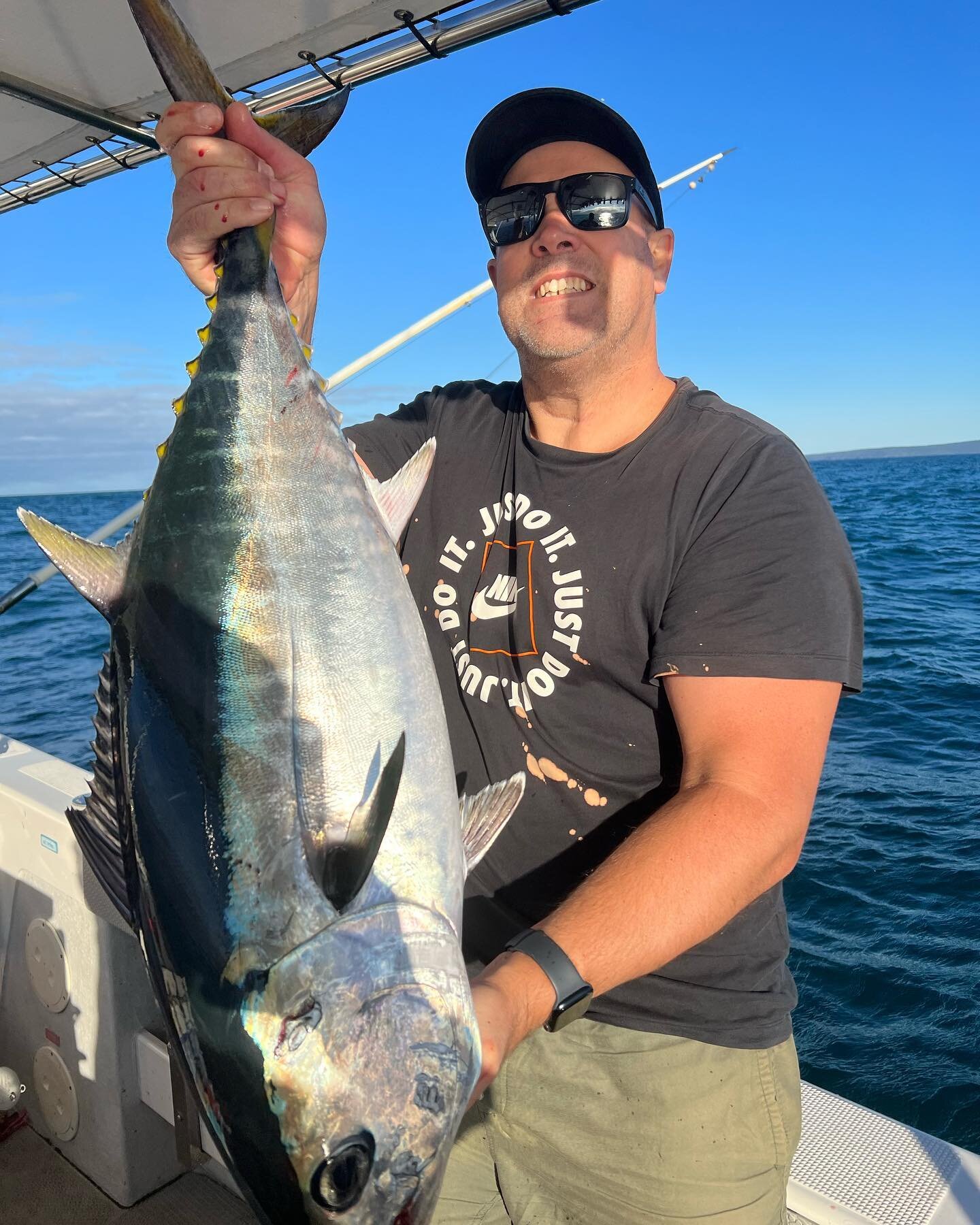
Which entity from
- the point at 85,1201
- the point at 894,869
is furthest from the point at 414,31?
the point at 894,869

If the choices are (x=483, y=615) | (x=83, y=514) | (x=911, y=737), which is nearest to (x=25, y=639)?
(x=911, y=737)

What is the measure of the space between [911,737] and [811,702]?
733 cm

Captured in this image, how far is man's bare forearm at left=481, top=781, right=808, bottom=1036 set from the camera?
1.38m

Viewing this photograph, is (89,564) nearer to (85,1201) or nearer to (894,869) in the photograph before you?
(85,1201)

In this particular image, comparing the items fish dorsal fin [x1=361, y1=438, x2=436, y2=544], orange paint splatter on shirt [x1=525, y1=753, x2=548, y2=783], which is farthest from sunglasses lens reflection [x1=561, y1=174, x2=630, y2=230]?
orange paint splatter on shirt [x1=525, y1=753, x2=548, y2=783]

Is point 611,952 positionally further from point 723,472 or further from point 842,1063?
point 842,1063

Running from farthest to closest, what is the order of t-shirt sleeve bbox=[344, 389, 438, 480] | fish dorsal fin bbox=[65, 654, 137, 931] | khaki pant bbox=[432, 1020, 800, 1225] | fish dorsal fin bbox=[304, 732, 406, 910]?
t-shirt sleeve bbox=[344, 389, 438, 480], khaki pant bbox=[432, 1020, 800, 1225], fish dorsal fin bbox=[65, 654, 137, 931], fish dorsal fin bbox=[304, 732, 406, 910]

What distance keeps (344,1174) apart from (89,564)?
3.29 feet

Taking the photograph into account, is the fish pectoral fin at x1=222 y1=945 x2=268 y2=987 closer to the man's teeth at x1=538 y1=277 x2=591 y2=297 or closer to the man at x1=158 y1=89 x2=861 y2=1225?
the man at x1=158 y1=89 x2=861 y2=1225

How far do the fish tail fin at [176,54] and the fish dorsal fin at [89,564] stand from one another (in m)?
0.81

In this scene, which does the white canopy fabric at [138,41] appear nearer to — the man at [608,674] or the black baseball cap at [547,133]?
the black baseball cap at [547,133]

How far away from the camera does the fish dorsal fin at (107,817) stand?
4.49ft

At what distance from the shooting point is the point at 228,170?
1552 millimetres

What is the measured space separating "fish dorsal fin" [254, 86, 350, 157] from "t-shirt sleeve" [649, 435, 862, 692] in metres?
1.07
